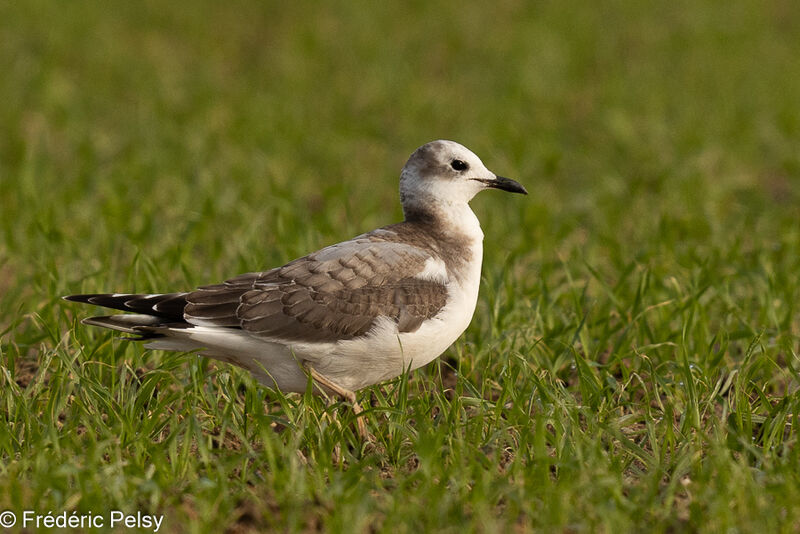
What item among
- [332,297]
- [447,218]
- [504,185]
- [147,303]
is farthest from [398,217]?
[147,303]

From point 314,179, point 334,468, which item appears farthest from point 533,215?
point 334,468

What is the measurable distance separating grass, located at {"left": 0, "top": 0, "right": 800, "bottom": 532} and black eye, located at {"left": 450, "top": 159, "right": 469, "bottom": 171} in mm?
930

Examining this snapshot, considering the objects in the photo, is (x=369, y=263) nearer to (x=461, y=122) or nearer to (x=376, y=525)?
(x=376, y=525)

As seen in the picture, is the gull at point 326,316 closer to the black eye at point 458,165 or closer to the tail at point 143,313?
the tail at point 143,313

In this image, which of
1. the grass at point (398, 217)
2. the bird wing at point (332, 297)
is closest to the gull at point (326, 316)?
the bird wing at point (332, 297)

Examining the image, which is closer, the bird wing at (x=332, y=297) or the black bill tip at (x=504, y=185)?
the bird wing at (x=332, y=297)

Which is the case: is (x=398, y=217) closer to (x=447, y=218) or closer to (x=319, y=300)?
(x=447, y=218)

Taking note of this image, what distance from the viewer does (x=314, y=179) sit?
981 cm

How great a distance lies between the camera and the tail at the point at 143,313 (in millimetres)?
4652

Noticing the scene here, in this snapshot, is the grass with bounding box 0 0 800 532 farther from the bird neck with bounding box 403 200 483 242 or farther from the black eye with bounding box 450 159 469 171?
the black eye with bounding box 450 159 469 171

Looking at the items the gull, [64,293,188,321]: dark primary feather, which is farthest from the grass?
[64,293,188,321]: dark primary feather

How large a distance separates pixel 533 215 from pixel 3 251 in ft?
13.0

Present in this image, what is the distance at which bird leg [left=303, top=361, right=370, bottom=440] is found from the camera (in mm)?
4609

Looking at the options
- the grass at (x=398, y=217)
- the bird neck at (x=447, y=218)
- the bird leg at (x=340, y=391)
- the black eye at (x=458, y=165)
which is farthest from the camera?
the black eye at (x=458, y=165)
